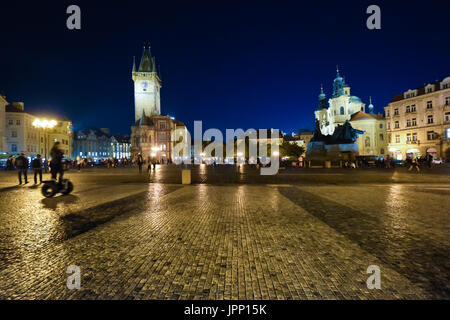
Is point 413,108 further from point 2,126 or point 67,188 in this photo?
point 2,126

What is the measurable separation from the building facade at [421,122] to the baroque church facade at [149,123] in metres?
61.4

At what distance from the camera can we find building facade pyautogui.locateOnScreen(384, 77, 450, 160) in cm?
4928

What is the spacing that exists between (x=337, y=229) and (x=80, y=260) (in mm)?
4646

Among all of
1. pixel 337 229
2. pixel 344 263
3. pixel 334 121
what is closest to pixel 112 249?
pixel 344 263

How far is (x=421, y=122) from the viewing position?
5312 cm

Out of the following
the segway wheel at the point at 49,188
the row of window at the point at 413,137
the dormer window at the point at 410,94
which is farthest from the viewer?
the dormer window at the point at 410,94

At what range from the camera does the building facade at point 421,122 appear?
4928 cm

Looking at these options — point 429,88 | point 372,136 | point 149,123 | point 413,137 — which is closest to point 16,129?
point 149,123

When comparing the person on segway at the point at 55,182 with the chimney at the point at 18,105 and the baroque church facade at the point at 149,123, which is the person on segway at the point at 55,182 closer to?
the chimney at the point at 18,105

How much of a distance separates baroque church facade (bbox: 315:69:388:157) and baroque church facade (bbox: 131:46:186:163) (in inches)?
1874

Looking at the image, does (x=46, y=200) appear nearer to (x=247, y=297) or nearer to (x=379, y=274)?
(x=247, y=297)

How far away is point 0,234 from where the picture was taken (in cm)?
502

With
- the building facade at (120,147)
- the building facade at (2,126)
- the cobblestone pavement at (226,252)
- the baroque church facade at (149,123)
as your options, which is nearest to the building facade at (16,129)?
the building facade at (2,126)

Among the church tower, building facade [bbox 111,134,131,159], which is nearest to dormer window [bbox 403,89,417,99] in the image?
the church tower
